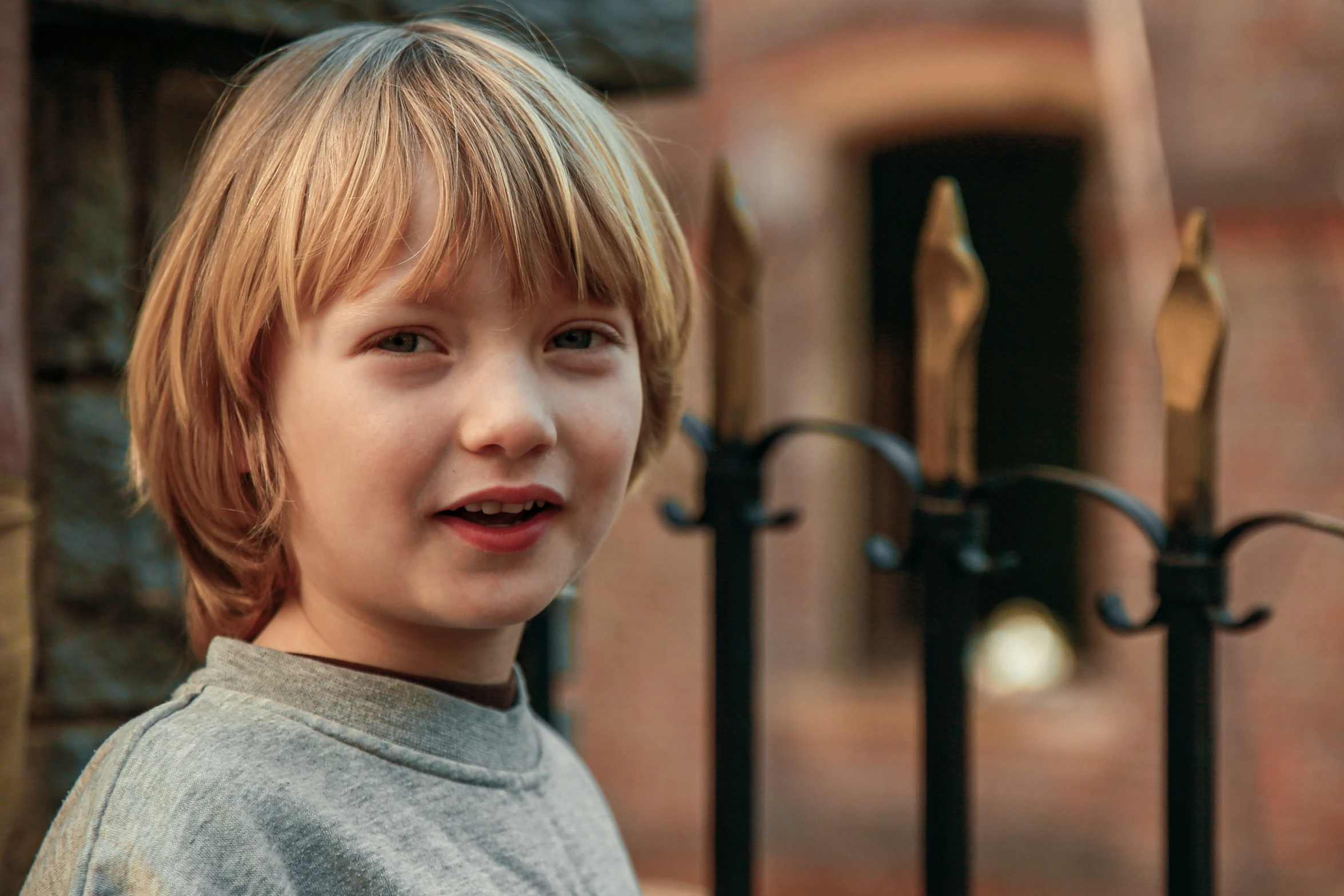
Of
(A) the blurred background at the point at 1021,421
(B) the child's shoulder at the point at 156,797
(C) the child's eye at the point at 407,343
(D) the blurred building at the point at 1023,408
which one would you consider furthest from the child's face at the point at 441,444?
(D) the blurred building at the point at 1023,408

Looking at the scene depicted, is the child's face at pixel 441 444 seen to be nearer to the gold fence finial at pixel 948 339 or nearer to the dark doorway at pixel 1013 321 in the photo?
the gold fence finial at pixel 948 339

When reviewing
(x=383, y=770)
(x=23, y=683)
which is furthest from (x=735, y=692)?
(x=23, y=683)

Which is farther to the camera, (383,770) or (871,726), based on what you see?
(871,726)

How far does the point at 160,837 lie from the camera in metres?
→ 0.82

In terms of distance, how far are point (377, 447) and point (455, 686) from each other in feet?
0.72

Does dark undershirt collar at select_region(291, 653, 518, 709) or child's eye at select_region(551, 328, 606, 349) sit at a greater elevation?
child's eye at select_region(551, 328, 606, 349)

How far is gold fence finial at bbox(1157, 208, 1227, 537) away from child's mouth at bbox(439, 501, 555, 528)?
0.59 meters

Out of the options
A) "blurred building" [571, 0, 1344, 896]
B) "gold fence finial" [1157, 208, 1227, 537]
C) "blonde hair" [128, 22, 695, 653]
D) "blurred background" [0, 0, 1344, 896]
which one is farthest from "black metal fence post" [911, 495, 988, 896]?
"blurred building" [571, 0, 1344, 896]

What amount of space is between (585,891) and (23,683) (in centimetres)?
52

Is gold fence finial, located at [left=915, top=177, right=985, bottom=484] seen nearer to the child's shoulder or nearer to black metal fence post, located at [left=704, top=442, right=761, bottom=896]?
black metal fence post, located at [left=704, top=442, right=761, bottom=896]

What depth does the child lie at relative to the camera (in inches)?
34.7

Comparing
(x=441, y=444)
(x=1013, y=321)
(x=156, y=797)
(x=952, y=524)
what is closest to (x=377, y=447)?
(x=441, y=444)

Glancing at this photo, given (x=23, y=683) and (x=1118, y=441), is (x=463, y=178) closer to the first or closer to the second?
(x=23, y=683)

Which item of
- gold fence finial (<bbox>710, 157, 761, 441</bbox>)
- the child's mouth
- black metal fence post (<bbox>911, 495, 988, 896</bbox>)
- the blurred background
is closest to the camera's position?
the child's mouth
